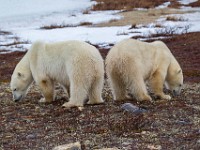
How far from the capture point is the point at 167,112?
896 cm

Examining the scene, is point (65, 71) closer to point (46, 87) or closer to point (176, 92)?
point (46, 87)

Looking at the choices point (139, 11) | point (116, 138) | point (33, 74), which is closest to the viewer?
point (116, 138)

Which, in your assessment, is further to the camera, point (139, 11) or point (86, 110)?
point (139, 11)

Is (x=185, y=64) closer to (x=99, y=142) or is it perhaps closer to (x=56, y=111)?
(x=56, y=111)

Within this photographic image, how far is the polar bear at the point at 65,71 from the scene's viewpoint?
965 cm

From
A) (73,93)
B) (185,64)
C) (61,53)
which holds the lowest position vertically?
(185,64)

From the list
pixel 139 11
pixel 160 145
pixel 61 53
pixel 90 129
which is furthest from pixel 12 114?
pixel 139 11

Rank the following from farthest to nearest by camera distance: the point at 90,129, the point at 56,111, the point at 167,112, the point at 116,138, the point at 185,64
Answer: the point at 185,64, the point at 56,111, the point at 167,112, the point at 90,129, the point at 116,138

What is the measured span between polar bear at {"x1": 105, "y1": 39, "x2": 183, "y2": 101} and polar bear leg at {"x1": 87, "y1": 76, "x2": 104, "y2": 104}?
0.45m

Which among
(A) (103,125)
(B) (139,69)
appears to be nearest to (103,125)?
(A) (103,125)

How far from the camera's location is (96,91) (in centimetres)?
998

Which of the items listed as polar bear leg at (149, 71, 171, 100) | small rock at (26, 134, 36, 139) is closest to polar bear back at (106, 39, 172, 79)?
polar bear leg at (149, 71, 171, 100)

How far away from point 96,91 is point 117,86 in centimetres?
63

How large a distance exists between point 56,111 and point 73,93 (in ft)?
1.57
